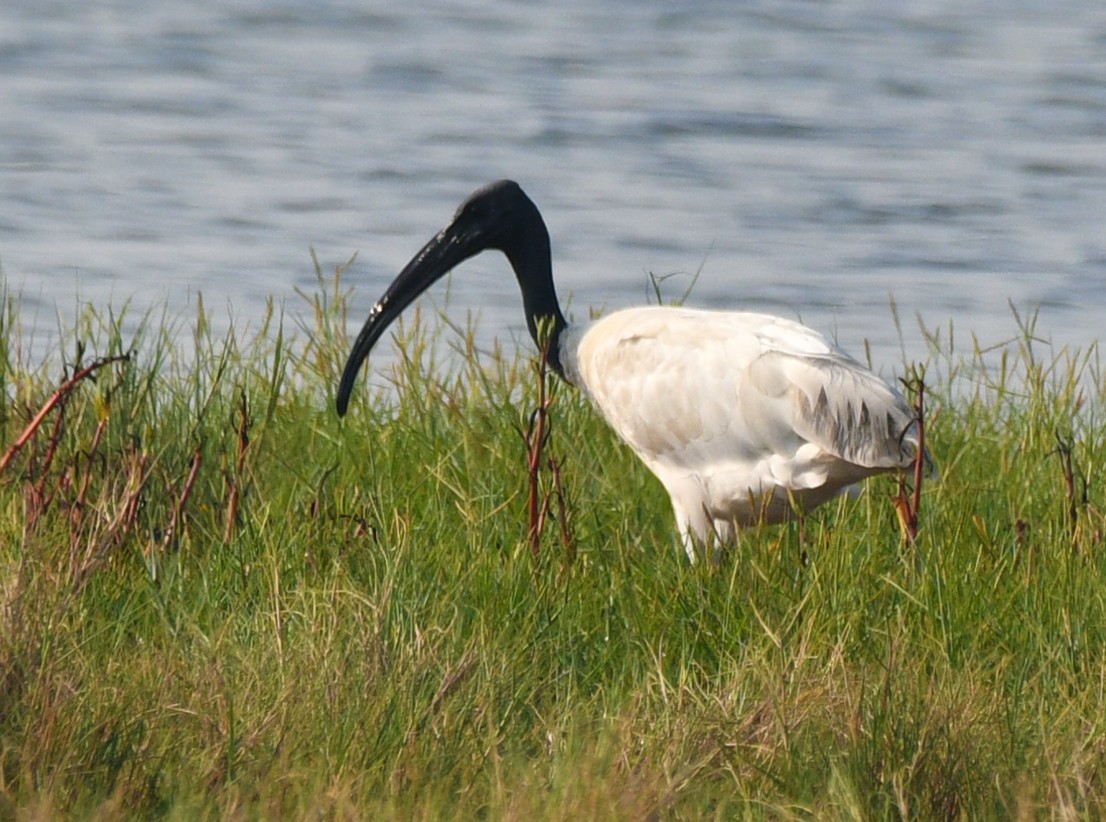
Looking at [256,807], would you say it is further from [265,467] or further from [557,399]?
[557,399]

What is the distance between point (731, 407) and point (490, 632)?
153cm

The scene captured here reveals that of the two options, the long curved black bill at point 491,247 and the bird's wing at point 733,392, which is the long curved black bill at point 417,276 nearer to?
the long curved black bill at point 491,247

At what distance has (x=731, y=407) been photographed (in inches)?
219

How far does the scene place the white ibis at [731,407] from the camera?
17.1 feet

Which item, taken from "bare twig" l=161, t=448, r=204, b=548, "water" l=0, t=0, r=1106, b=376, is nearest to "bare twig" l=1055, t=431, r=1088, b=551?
"bare twig" l=161, t=448, r=204, b=548

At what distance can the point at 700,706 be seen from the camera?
3.70m

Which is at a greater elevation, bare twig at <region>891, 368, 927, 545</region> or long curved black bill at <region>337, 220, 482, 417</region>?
long curved black bill at <region>337, 220, 482, 417</region>

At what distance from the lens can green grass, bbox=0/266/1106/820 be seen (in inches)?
135

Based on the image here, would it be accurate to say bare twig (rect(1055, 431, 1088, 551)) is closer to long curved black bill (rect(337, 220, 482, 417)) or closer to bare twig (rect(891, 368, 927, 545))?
bare twig (rect(891, 368, 927, 545))

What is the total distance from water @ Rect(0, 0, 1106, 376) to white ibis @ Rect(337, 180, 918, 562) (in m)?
3.54

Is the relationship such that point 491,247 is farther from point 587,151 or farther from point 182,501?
point 587,151

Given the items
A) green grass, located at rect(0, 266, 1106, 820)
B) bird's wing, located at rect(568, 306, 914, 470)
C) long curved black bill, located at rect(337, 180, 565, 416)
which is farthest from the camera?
long curved black bill, located at rect(337, 180, 565, 416)

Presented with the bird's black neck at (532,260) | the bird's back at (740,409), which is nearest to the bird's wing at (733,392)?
the bird's back at (740,409)

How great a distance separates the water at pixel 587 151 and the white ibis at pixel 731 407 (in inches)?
140
